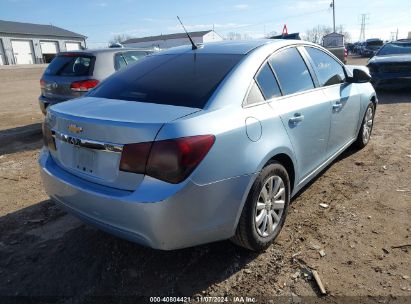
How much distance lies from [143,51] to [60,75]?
78.8 inches

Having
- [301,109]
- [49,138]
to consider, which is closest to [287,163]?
[301,109]

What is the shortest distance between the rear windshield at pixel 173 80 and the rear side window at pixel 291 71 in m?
0.44

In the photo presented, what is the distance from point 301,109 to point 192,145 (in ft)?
4.90

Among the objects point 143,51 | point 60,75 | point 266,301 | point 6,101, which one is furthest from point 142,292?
point 6,101

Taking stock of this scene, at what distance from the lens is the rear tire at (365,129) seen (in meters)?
5.43

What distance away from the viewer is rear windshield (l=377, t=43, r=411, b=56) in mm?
12018

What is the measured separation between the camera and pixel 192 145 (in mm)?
2350

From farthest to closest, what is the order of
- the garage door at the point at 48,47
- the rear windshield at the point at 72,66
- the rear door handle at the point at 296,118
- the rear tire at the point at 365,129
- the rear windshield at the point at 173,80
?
the garage door at the point at 48,47 → the rear windshield at the point at 72,66 → the rear tire at the point at 365,129 → the rear door handle at the point at 296,118 → the rear windshield at the point at 173,80

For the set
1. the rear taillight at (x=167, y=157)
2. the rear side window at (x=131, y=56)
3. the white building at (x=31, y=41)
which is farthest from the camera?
the white building at (x=31, y=41)

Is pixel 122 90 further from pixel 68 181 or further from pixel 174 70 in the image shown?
pixel 68 181

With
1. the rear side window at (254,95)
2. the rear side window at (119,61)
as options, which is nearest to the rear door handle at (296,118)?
the rear side window at (254,95)

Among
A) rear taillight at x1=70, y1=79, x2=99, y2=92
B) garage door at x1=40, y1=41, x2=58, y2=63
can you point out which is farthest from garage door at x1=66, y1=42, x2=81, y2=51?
rear taillight at x1=70, y1=79, x2=99, y2=92

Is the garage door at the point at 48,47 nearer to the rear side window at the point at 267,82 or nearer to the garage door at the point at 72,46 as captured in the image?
the garage door at the point at 72,46

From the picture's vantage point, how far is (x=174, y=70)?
3.29 meters
